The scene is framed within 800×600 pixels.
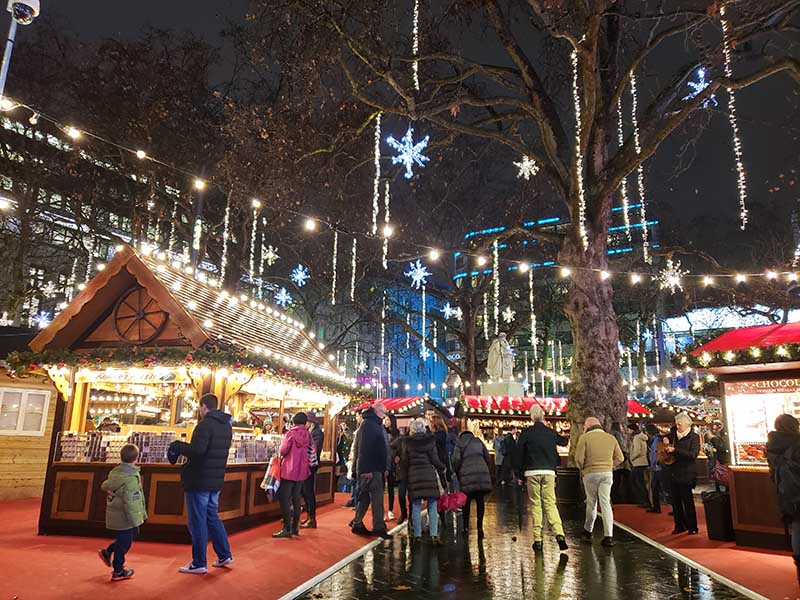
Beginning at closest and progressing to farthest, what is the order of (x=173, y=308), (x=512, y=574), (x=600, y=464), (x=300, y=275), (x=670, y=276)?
(x=512, y=574) < (x=600, y=464) < (x=173, y=308) < (x=670, y=276) < (x=300, y=275)

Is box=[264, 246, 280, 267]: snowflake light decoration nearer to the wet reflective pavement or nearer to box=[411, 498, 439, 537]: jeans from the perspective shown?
box=[411, 498, 439, 537]: jeans

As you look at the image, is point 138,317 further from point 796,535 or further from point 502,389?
point 502,389

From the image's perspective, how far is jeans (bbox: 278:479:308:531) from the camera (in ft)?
29.1

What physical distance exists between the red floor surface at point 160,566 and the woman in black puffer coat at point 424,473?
3.37ft

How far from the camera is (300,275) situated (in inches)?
1045

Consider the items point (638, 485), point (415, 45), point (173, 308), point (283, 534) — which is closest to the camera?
point (283, 534)

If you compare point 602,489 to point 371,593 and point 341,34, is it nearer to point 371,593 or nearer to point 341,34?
point 371,593

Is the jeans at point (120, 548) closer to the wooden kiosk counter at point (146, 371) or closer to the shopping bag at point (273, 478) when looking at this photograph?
the wooden kiosk counter at point (146, 371)

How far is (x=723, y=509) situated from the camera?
8734 millimetres

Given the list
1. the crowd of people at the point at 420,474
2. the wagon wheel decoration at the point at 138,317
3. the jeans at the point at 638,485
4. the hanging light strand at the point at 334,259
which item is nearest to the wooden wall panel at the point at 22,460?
the wagon wheel decoration at the point at 138,317

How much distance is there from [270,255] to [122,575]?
1773 cm

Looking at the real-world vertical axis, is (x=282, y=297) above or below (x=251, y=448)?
above

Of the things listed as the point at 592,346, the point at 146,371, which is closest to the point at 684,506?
the point at 592,346

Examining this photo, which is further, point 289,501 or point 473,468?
point 289,501
